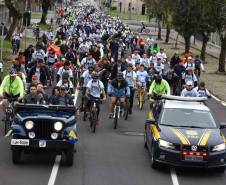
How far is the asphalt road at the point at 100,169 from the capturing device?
1336 centimetres

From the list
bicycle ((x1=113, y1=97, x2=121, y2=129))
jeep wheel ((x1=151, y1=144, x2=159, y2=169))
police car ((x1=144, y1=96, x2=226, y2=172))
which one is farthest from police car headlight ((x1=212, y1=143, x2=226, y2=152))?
bicycle ((x1=113, y1=97, x2=121, y2=129))

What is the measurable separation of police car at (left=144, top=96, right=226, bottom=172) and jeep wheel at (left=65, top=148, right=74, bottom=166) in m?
1.77

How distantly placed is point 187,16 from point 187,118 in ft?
131

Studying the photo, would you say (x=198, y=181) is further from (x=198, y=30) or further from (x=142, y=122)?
(x=198, y=30)

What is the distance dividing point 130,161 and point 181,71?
13.6 m

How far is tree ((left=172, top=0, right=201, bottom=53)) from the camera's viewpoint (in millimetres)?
53438

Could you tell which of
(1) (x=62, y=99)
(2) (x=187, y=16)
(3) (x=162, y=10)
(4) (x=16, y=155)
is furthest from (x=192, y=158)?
(3) (x=162, y=10)

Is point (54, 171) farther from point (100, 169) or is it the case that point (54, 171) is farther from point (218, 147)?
→ point (218, 147)

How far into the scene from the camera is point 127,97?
20734 mm

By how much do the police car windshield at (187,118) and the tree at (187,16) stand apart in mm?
37588

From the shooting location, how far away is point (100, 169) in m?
14.4

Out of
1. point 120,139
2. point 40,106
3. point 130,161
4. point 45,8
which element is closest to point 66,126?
point 40,106

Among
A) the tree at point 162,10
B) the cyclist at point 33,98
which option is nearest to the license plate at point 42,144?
the cyclist at point 33,98

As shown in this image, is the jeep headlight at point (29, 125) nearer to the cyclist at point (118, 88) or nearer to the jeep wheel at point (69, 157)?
the jeep wheel at point (69, 157)
